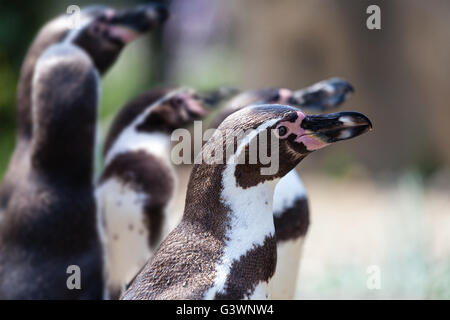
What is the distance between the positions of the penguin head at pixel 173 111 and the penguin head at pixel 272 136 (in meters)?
1.00

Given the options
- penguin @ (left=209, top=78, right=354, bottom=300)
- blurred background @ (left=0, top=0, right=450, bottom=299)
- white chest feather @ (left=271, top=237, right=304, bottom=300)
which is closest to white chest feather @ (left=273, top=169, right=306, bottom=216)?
penguin @ (left=209, top=78, right=354, bottom=300)

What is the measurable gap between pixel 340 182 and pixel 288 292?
426 centimetres

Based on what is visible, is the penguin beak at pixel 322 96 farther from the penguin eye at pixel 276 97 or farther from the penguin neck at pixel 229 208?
the penguin neck at pixel 229 208

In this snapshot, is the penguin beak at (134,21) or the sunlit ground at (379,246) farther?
the sunlit ground at (379,246)

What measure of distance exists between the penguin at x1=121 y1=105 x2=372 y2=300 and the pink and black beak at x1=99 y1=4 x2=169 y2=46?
1.28 m

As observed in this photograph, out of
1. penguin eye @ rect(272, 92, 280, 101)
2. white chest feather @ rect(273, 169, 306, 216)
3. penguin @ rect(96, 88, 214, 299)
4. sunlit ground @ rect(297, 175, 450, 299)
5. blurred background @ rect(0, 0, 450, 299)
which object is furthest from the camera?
blurred background @ rect(0, 0, 450, 299)

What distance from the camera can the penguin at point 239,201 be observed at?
5.90 feet

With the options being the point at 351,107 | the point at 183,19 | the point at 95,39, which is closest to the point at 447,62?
the point at 351,107

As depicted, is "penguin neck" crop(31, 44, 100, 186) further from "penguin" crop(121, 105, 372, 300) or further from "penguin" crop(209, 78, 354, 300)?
"penguin" crop(121, 105, 372, 300)

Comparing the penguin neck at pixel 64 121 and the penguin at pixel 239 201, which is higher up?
the penguin neck at pixel 64 121

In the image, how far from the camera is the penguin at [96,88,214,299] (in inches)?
108

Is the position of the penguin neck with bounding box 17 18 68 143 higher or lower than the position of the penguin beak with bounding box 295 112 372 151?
higher

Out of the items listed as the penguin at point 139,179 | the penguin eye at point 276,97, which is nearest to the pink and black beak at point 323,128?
the penguin eye at point 276,97

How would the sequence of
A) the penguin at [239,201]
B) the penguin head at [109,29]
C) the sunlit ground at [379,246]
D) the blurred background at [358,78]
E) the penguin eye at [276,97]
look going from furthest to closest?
the blurred background at [358,78] < the sunlit ground at [379,246] < the penguin head at [109,29] < the penguin eye at [276,97] < the penguin at [239,201]
